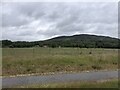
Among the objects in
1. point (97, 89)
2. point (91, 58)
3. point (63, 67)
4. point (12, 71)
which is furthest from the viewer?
point (91, 58)

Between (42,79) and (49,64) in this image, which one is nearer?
(42,79)

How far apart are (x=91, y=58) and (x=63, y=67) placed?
9450mm

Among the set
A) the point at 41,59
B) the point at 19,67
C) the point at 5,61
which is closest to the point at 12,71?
the point at 19,67

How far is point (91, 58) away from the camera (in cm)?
4809

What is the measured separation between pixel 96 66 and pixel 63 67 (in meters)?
6.54

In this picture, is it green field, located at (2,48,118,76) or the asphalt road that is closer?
the asphalt road

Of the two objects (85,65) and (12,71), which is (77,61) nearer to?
(85,65)

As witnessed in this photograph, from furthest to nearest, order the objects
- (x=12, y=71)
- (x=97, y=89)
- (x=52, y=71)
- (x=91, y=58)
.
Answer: (x=91, y=58)
(x=52, y=71)
(x=12, y=71)
(x=97, y=89)

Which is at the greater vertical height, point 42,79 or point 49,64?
point 49,64

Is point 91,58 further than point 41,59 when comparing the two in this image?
Yes

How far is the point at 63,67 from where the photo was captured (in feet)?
131

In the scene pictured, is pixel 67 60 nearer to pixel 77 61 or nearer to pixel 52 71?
pixel 77 61

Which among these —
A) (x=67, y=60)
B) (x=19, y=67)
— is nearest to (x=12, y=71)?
(x=19, y=67)

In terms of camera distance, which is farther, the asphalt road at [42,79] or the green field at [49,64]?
the green field at [49,64]
